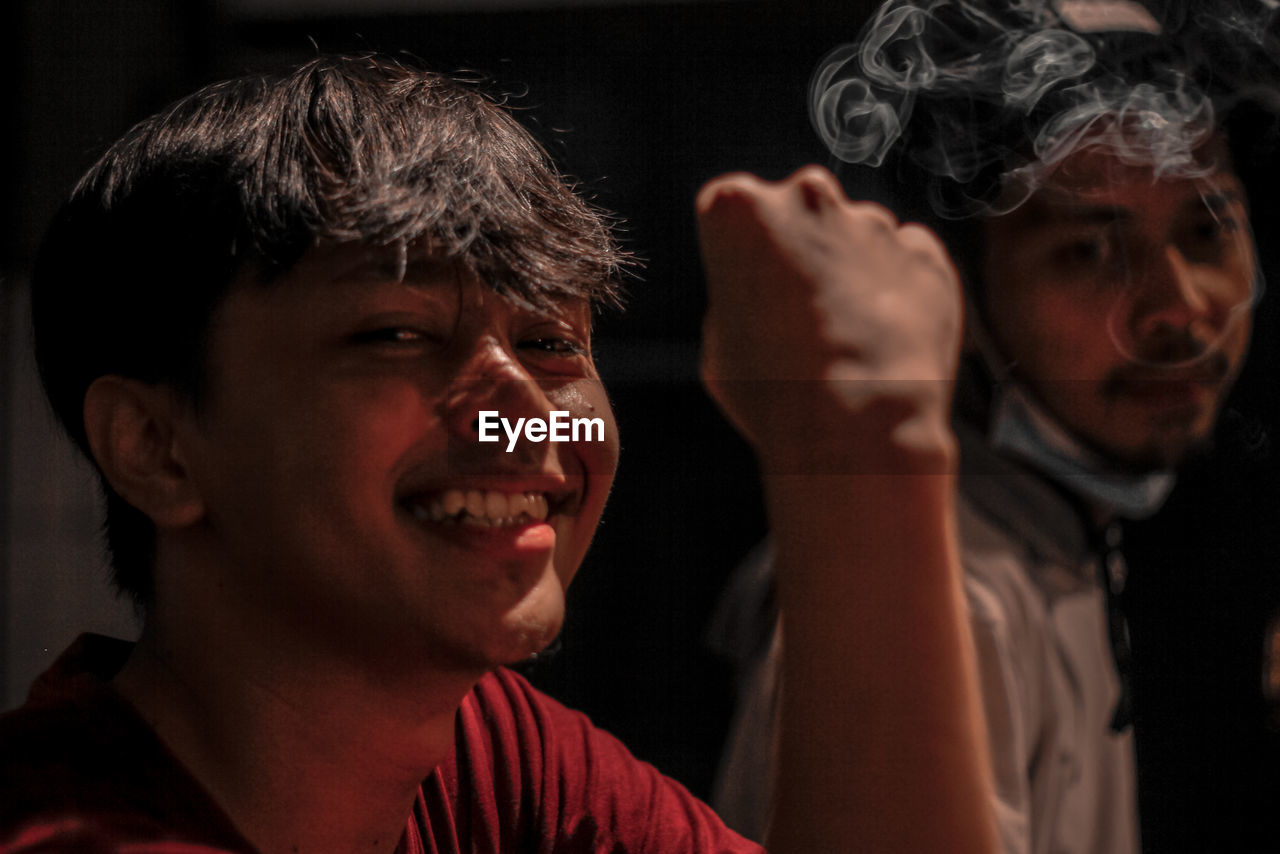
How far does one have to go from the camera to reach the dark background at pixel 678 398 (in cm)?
90

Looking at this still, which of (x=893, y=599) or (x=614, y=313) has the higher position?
(x=614, y=313)

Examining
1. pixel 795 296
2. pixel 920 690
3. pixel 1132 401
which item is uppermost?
pixel 795 296

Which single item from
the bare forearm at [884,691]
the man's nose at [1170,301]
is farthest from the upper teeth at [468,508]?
the man's nose at [1170,301]

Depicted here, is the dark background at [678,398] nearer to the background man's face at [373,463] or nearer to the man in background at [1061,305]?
the man in background at [1061,305]

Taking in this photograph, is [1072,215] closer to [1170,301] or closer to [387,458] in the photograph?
[1170,301]

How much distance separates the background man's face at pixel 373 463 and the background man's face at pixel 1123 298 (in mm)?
404

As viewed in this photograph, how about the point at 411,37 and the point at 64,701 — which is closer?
the point at 64,701

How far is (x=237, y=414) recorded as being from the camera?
72 centimetres

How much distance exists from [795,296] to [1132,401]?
328 mm

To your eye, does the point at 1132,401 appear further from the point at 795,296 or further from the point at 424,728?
the point at 424,728

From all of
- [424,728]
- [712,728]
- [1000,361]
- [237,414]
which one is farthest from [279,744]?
[1000,361]

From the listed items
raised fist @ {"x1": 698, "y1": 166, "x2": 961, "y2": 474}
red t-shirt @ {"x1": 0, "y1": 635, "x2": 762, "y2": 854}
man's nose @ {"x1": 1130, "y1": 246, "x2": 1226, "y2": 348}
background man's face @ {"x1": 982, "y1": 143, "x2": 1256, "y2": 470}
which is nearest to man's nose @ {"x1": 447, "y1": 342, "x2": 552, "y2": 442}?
raised fist @ {"x1": 698, "y1": 166, "x2": 961, "y2": 474}

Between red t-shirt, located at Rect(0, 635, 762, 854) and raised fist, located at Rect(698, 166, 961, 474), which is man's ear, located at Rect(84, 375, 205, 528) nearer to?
red t-shirt, located at Rect(0, 635, 762, 854)

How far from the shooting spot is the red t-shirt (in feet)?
2.32
